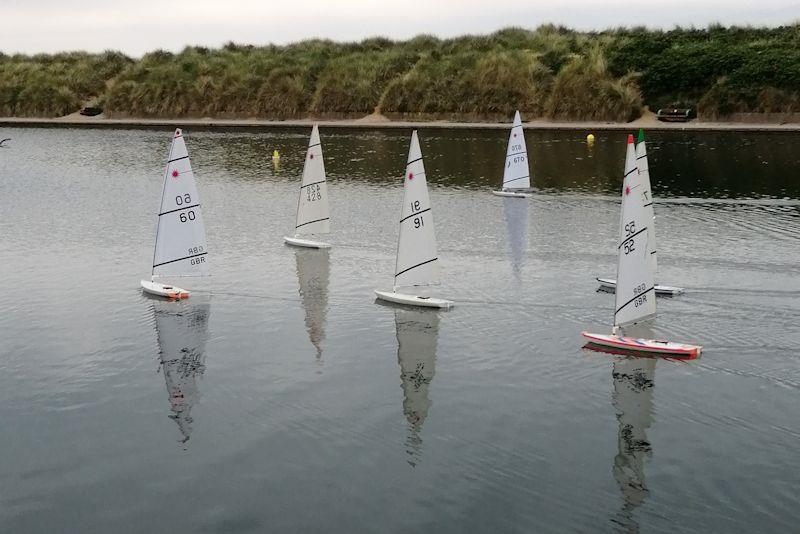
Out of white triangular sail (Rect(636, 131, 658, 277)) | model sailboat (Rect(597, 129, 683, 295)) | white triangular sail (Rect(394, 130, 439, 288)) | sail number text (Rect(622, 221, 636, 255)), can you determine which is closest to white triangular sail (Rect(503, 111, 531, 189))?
model sailboat (Rect(597, 129, 683, 295))

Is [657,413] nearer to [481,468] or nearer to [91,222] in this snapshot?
[481,468]

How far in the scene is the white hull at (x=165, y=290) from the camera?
45.4 m

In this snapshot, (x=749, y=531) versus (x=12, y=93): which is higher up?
(x=12, y=93)

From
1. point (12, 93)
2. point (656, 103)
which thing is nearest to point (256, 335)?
point (656, 103)

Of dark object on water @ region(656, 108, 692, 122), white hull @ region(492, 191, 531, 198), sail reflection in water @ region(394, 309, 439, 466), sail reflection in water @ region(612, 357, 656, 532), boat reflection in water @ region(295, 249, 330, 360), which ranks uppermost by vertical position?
dark object on water @ region(656, 108, 692, 122)

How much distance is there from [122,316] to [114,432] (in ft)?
44.4

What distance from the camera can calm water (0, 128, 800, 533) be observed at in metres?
25.7

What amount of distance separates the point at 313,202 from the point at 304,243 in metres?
2.78

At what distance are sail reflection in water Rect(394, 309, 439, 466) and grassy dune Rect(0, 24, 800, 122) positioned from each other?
9604cm

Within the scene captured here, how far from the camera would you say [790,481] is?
2627 cm

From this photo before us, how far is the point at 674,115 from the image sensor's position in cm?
12650

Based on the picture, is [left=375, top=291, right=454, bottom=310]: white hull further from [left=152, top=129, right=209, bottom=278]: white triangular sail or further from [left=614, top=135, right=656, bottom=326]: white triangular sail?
[left=152, top=129, right=209, bottom=278]: white triangular sail

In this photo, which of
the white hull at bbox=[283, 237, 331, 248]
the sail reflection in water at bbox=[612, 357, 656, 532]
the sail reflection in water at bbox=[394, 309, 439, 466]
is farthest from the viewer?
the white hull at bbox=[283, 237, 331, 248]

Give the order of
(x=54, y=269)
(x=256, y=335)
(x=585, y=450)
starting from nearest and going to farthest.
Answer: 1. (x=585, y=450)
2. (x=256, y=335)
3. (x=54, y=269)
